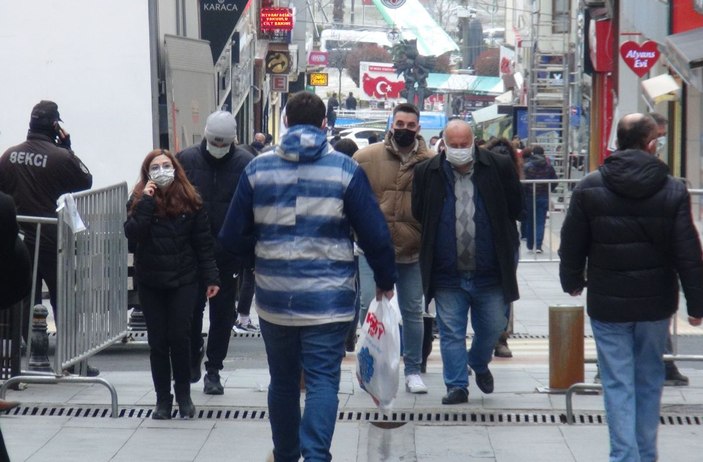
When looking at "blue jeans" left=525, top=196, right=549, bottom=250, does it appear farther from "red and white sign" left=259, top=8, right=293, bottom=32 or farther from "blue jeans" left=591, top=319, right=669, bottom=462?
"red and white sign" left=259, top=8, right=293, bottom=32

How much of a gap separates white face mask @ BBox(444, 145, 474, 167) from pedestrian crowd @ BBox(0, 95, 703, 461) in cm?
1

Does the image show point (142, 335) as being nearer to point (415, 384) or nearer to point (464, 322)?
point (415, 384)

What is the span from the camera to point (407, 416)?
7840 mm

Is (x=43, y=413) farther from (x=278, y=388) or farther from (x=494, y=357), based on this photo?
(x=494, y=357)

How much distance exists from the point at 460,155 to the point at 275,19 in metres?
29.1

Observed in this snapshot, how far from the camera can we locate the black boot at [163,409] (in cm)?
768

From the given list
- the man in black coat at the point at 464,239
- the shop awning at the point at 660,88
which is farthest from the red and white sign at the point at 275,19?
Answer: the man in black coat at the point at 464,239

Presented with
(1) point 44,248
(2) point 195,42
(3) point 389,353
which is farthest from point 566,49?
(3) point 389,353

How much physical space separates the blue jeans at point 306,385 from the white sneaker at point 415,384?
2445 mm

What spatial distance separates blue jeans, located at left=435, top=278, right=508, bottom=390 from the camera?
7996 mm

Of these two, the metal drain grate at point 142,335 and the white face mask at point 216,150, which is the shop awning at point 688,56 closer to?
the metal drain grate at point 142,335

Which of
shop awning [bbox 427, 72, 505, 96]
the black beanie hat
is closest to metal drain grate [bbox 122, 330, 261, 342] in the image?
the black beanie hat

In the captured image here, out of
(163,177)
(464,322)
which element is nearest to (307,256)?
(163,177)

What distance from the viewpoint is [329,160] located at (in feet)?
19.4
